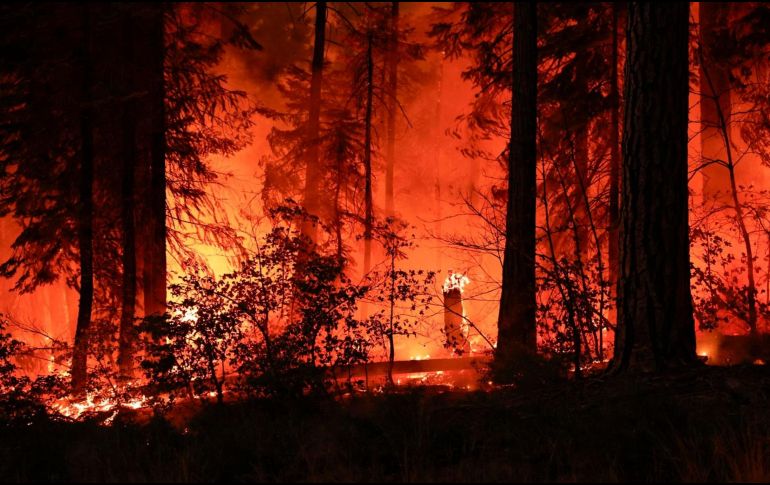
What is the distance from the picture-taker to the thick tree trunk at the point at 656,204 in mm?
6691

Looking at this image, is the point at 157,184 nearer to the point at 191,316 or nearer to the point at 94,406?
the point at 94,406

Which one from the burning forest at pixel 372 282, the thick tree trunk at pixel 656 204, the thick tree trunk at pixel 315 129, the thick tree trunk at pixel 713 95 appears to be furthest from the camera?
the thick tree trunk at pixel 315 129

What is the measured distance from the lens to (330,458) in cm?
475

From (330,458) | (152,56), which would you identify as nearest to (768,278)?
(330,458)

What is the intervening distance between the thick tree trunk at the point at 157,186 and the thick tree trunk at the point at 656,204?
9581 millimetres

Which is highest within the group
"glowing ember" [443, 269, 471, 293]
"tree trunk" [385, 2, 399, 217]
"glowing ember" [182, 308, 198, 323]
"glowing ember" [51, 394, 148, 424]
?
"tree trunk" [385, 2, 399, 217]

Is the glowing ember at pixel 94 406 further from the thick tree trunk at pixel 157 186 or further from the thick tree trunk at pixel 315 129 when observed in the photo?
the thick tree trunk at pixel 315 129

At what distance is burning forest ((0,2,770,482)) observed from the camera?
5.15 meters

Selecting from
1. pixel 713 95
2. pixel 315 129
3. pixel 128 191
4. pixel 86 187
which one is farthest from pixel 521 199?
pixel 315 129

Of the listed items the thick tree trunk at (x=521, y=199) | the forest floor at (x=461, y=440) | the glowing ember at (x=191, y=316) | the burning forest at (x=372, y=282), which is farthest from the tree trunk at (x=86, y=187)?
the thick tree trunk at (x=521, y=199)

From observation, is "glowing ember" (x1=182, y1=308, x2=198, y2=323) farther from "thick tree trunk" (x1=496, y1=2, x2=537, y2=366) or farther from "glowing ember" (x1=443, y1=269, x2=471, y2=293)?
"glowing ember" (x1=443, y1=269, x2=471, y2=293)

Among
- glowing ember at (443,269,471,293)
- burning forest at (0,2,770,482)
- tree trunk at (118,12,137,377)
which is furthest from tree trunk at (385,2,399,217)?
tree trunk at (118,12,137,377)

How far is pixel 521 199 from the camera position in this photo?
10.6 metres

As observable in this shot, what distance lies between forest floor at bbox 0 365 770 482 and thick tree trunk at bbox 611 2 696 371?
38 centimetres
